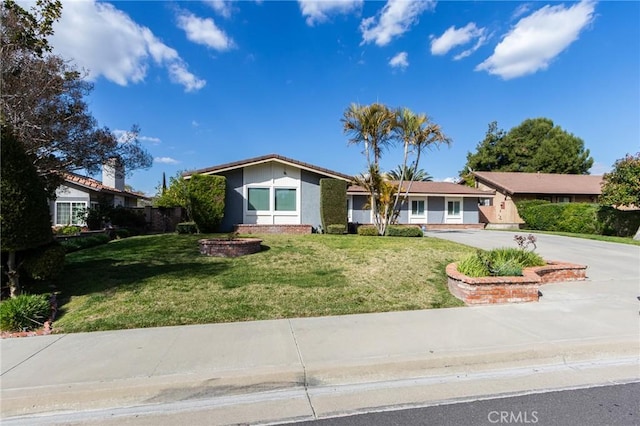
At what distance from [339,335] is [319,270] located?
12.2ft

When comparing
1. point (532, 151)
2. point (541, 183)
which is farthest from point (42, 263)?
point (532, 151)

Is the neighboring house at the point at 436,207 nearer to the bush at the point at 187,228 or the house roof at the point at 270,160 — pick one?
the house roof at the point at 270,160

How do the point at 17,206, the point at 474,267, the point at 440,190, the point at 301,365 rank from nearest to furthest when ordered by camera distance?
1. the point at 301,365
2. the point at 17,206
3. the point at 474,267
4. the point at 440,190

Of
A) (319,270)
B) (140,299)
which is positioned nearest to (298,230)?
(319,270)

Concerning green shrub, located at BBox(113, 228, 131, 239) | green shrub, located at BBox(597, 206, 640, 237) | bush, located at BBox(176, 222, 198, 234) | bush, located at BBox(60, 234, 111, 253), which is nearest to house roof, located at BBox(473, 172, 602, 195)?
green shrub, located at BBox(597, 206, 640, 237)

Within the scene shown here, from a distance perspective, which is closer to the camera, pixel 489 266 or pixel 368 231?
pixel 489 266

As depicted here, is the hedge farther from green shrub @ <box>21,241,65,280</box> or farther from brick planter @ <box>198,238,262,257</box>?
green shrub @ <box>21,241,65,280</box>

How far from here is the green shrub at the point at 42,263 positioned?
6.47m

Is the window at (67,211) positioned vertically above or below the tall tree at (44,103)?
below

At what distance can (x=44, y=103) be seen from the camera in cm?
927

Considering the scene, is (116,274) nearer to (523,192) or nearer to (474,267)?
(474,267)

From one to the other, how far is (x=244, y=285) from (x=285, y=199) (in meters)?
10.5

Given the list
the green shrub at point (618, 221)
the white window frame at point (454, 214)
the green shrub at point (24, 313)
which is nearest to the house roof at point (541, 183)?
the white window frame at point (454, 214)

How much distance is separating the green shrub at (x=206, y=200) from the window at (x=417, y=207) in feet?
51.4
